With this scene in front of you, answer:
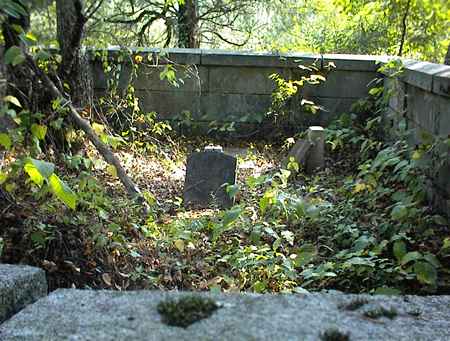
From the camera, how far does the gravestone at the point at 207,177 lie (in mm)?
5180

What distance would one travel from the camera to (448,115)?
4.28 meters

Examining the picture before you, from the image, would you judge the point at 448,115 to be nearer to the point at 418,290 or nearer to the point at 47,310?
the point at 418,290

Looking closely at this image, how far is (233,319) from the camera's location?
4.43 feet

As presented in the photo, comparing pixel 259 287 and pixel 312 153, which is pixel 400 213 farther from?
pixel 312 153

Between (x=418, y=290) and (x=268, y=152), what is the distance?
148 inches

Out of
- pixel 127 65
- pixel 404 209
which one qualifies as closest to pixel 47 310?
pixel 404 209

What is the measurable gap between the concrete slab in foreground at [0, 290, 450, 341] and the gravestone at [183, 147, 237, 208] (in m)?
3.63

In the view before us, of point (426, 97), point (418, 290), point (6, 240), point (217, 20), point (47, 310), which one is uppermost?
point (217, 20)

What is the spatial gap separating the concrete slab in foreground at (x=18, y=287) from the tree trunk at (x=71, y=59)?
407 cm

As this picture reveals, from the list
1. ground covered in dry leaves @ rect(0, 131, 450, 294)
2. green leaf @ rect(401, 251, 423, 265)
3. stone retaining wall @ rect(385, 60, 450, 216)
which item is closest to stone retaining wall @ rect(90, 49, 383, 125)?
stone retaining wall @ rect(385, 60, 450, 216)

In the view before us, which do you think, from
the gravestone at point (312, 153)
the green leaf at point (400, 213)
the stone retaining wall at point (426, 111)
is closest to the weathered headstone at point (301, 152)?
the gravestone at point (312, 153)

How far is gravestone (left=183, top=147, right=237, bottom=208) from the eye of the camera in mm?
5180

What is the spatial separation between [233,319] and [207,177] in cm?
396

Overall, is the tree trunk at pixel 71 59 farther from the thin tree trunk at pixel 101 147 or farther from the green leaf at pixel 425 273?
the green leaf at pixel 425 273
